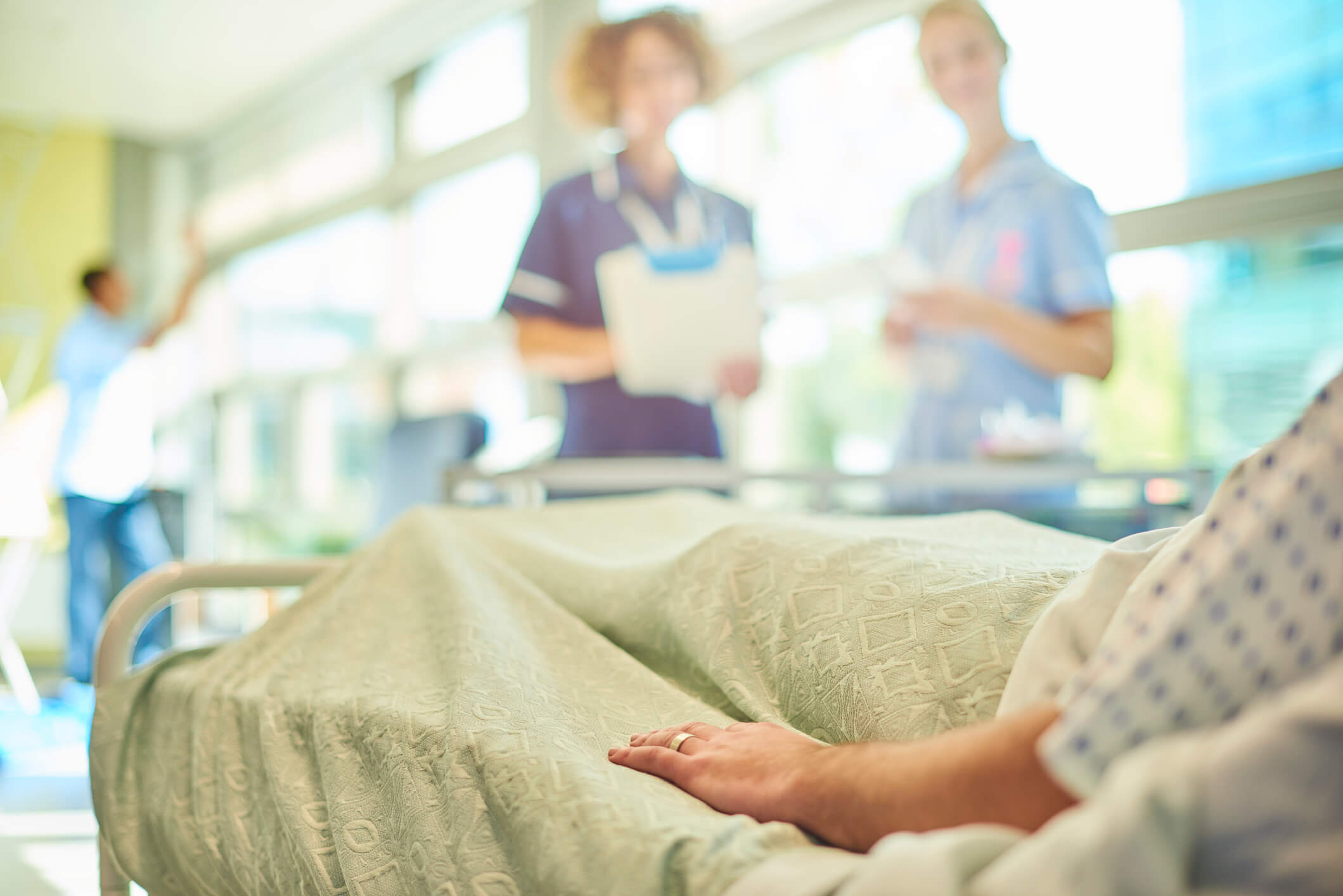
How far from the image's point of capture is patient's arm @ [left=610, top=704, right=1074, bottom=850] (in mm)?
586

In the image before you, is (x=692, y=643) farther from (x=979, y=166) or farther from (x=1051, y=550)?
(x=979, y=166)

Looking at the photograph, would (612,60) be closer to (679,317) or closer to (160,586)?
(679,317)

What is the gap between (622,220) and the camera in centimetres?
238

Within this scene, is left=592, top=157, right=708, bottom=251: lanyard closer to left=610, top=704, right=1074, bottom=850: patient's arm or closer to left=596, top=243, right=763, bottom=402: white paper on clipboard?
left=596, top=243, right=763, bottom=402: white paper on clipboard

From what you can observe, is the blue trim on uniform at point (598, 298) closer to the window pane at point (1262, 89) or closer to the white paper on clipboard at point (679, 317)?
the white paper on clipboard at point (679, 317)

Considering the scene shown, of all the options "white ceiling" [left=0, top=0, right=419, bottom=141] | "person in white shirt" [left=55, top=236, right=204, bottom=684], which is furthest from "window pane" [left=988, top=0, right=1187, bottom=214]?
"person in white shirt" [left=55, top=236, right=204, bottom=684]

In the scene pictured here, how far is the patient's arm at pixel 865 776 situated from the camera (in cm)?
59

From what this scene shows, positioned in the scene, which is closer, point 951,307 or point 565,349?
point 951,307

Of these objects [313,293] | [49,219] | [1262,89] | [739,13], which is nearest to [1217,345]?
[1262,89]

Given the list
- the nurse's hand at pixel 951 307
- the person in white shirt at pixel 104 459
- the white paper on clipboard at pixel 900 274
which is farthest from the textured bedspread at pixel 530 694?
the person in white shirt at pixel 104 459

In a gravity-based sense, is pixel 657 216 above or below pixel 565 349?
above

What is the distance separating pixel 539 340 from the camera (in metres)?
2.29

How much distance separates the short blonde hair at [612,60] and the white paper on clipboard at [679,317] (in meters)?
0.59

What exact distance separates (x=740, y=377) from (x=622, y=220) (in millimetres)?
575
